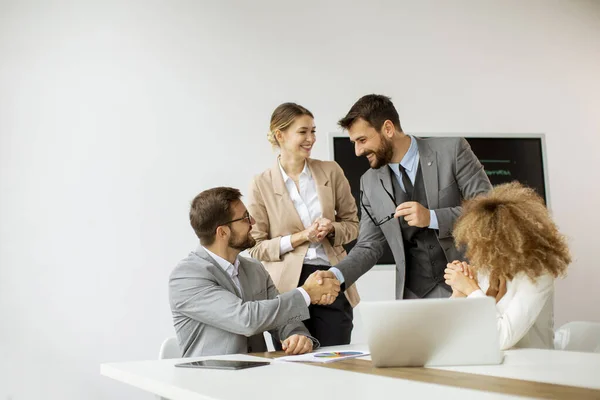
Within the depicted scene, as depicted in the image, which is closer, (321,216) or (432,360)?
(432,360)

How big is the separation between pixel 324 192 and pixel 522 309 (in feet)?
4.24

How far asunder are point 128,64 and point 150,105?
0.96ft

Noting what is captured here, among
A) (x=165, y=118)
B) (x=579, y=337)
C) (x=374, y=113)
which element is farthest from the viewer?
(x=165, y=118)

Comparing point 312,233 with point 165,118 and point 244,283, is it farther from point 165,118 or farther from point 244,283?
point 165,118

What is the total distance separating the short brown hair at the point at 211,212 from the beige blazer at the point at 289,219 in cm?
35

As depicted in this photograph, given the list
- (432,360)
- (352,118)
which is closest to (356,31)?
(352,118)

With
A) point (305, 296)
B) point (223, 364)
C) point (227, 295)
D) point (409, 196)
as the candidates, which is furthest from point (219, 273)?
point (409, 196)

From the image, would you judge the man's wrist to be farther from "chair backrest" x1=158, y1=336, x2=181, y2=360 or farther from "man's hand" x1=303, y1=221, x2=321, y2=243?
"chair backrest" x1=158, y1=336, x2=181, y2=360

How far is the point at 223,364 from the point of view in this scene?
1.74 meters

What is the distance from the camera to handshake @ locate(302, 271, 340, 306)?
2516 millimetres

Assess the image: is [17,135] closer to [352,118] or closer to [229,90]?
[229,90]

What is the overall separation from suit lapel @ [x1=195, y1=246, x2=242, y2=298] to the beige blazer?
47 centimetres

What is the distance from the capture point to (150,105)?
4.15 meters

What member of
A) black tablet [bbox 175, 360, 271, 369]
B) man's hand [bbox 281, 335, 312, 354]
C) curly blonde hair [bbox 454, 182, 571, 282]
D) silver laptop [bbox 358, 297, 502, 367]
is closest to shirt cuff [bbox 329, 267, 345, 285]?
man's hand [bbox 281, 335, 312, 354]
